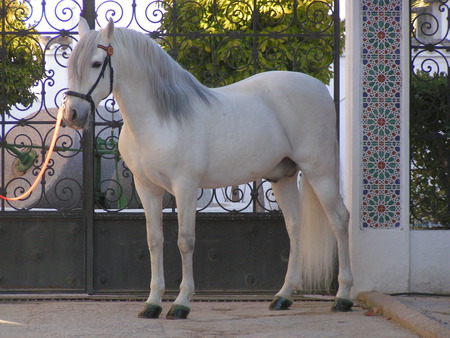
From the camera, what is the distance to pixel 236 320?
5.12 metres

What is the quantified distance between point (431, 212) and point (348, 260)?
101 cm

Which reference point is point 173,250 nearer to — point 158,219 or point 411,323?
point 158,219

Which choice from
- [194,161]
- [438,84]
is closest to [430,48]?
[438,84]

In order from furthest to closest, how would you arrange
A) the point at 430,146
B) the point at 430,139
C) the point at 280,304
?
the point at 430,146 → the point at 430,139 → the point at 280,304

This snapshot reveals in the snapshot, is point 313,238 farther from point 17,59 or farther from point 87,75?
point 17,59

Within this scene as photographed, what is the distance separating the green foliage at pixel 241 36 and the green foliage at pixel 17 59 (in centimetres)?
108

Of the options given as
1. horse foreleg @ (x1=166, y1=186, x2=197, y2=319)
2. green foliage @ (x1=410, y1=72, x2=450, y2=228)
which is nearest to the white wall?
green foliage @ (x1=410, y1=72, x2=450, y2=228)

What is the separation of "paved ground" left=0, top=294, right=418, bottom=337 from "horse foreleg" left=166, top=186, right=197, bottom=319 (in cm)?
9

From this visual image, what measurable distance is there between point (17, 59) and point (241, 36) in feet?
6.02

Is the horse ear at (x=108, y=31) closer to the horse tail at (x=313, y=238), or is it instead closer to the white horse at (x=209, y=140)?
the white horse at (x=209, y=140)

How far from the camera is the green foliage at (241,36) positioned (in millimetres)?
6270

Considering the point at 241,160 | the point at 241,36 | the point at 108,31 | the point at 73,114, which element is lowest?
the point at 241,160

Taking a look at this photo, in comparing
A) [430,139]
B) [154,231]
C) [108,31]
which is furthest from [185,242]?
[430,139]

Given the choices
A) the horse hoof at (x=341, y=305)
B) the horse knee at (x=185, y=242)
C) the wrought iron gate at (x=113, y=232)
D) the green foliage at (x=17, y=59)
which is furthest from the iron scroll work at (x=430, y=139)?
the green foliage at (x=17, y=59)
